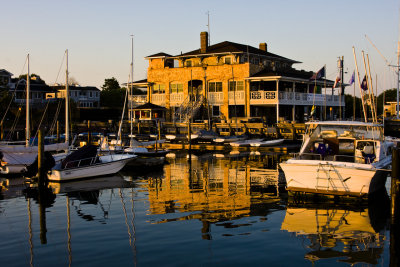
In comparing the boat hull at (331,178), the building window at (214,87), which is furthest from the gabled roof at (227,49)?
the boat hull at (331,178)

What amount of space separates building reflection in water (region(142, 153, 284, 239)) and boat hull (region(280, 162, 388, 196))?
1.55 meters

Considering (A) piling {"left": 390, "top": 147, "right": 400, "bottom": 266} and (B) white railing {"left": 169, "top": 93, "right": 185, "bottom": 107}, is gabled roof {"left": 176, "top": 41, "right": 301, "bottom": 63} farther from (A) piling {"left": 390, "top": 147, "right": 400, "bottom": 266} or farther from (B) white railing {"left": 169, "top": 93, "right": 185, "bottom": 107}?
(A) piling {"left": 390, "top": 147, "right": 400, "bottom": 266}

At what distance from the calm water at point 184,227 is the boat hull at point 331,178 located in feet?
2.72

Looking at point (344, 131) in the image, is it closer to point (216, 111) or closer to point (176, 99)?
point (216, 111)

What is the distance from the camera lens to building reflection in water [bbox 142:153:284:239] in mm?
18984

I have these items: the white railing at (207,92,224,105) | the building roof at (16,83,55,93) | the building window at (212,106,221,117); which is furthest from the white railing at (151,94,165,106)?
the building roof at (16,83,55,93)

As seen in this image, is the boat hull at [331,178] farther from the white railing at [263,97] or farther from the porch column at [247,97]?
the porch column at [247,97]

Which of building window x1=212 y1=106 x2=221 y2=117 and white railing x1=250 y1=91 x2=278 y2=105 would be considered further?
building window x1=212 y1=106 x2=221 y2=117

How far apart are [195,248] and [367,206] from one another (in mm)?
9305

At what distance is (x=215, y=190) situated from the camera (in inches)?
953

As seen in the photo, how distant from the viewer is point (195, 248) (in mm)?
14156

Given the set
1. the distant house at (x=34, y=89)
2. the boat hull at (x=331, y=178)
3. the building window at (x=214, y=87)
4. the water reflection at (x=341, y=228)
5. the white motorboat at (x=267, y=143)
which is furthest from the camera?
the distant house at (x=34, y=89)

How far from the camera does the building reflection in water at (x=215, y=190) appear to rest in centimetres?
1898

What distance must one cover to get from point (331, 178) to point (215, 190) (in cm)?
691
